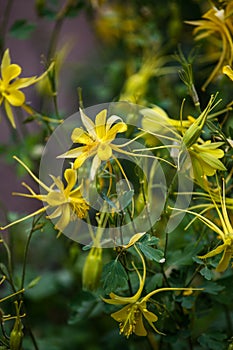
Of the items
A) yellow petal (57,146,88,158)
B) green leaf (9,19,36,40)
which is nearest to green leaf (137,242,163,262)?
yellow petal (57,146,88,158)

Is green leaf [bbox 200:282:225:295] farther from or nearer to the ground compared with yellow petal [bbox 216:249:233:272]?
nearer to the ground

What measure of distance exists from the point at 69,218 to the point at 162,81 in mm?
653

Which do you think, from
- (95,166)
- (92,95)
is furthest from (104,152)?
(92,95)

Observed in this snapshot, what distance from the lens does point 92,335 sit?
1.28 metres

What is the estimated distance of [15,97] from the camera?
0.79 metres

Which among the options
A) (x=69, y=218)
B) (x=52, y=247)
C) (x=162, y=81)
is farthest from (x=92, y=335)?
(x=69, y=218)

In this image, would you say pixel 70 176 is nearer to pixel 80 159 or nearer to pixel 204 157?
pixel 80 159

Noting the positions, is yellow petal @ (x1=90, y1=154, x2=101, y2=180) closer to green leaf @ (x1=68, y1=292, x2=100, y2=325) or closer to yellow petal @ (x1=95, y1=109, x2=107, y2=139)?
yellow petal @ (x1=95, y1=109, x2=107, y2=139)

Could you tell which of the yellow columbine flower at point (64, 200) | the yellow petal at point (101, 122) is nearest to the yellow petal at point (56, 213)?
the yellow columbine flower at point (64, 200)

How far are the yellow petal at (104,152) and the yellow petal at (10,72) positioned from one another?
0.62 ft

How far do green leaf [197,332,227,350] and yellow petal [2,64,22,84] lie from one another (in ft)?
1.34

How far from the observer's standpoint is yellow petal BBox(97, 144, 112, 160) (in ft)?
2.12

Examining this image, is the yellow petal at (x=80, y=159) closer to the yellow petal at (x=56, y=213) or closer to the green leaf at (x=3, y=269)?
the yellow petal at (x=56, y=213)

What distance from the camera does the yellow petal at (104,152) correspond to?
65 centimetres
